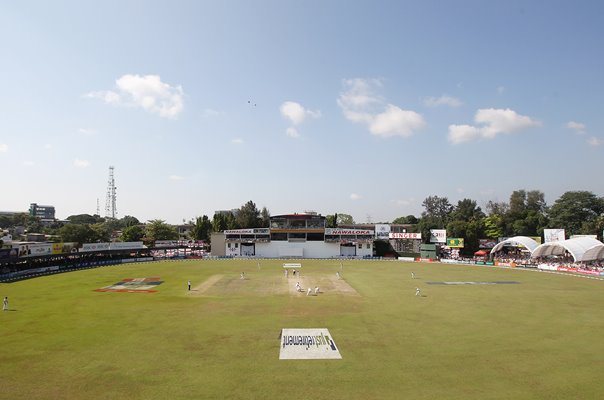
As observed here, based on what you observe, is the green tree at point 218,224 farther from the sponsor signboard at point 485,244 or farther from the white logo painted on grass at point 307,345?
the white logo painted on grass at point 307,345

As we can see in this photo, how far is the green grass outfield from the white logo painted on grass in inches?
23.5

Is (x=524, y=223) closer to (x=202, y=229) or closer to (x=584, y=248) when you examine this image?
(x=584, y=248)

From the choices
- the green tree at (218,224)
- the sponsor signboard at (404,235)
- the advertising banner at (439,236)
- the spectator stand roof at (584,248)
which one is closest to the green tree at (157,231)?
the green tree at (218,224)

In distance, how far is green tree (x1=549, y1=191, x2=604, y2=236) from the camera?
390 feet

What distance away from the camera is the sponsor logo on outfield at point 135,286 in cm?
4559

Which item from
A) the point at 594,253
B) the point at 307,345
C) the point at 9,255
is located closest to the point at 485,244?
the point at 594,253

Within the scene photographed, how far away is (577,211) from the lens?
11931cm

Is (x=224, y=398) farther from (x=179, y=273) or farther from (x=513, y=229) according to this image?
(x=513, y=229)

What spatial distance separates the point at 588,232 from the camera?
107 m

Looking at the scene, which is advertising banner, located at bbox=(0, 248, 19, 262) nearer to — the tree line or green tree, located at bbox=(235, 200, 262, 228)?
the tree line

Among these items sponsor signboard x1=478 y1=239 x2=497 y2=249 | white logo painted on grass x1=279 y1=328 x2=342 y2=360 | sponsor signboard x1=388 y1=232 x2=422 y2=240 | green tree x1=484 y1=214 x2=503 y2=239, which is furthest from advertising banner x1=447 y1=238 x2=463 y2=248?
white logo painted on grass x1=279 y1=328 x2=342 y2=360

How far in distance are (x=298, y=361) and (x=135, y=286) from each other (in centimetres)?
3474

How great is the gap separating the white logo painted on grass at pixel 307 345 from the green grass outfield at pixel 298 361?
0.60m

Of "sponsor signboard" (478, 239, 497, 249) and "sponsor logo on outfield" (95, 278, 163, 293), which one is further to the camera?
"sponsor signboard" (478, 239, 497, 249)
